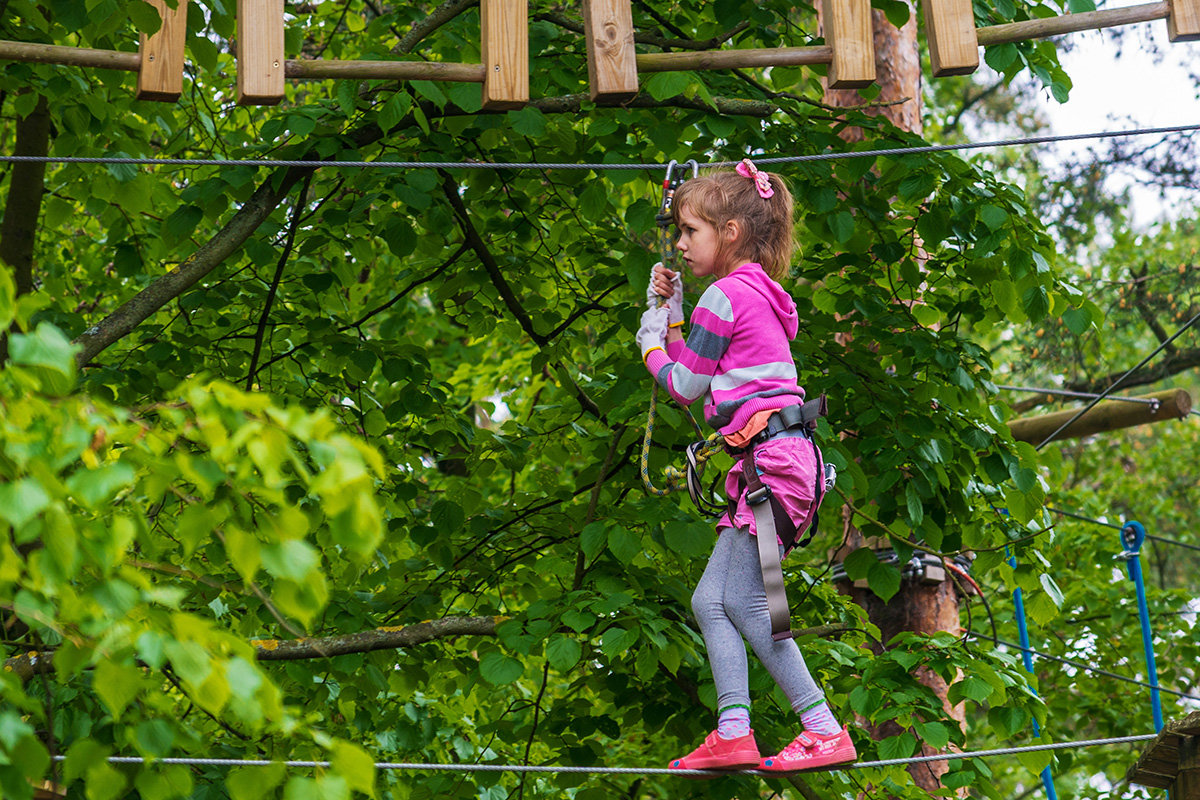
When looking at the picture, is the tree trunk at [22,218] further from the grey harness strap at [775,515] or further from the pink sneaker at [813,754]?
the pink sneaker at [813,754]

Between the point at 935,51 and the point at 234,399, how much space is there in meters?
2.14

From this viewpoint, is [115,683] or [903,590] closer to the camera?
[115,683]

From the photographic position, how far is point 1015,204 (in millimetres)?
4742

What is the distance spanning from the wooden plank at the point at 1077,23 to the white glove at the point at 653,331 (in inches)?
41.6

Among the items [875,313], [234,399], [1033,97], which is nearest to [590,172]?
[875,313]

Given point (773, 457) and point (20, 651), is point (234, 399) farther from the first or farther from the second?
point (20, 651)

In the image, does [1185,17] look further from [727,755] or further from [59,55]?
[59,55]

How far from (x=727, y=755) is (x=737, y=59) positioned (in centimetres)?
167

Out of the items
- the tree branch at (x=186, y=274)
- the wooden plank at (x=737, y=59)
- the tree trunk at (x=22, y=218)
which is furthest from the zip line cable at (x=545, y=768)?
the tree trunk at (x=22, y=218)

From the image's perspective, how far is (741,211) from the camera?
127 inches

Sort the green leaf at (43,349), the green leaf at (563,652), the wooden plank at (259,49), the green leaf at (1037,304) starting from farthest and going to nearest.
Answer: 1. the green leaf at (1037,304)
2. the green leaf at (563,652)
3. the wooden plank at (259,49)
4. the green leaf at (43,349)

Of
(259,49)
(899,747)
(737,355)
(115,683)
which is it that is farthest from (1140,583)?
(115,683)

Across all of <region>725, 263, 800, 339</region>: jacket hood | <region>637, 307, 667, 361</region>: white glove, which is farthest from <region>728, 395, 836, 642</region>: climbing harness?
<region>637, 307, 667, 361</region>: white glove

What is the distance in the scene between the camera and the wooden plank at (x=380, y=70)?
3.04 metres
